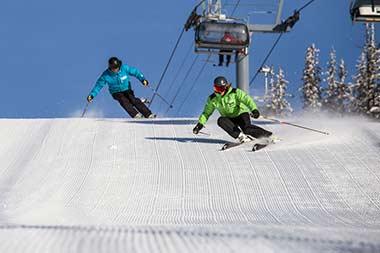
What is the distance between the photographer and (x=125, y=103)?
11867 millimetres

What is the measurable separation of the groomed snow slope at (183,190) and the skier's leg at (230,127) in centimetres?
28

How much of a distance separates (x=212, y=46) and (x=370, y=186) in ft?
32.5

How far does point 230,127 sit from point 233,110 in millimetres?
259

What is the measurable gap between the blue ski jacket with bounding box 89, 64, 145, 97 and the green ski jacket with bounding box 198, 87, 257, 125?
3.29 meters

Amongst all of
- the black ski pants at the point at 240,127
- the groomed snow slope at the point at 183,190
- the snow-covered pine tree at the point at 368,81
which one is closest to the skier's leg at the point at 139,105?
the groomed snow slope at the point at 183,190

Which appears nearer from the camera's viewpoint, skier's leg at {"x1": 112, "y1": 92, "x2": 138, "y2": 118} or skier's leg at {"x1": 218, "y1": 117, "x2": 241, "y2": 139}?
skier's leg at {"x1": 218, "y1": 117, "x2": 241, "y2": 139}

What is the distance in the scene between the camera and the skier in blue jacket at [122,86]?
37.4 feet

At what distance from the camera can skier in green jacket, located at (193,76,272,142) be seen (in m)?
8.16

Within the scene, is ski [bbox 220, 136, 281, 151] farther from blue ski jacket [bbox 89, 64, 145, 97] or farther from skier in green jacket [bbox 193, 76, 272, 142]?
blue ski jacket [bbox 89, 64, 145, 97]

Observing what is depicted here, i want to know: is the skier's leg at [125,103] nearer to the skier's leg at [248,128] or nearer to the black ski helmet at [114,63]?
the black ski helmet at [114,63]

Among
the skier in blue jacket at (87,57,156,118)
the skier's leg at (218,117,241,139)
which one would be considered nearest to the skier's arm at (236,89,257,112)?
the skier's leg at (218,117,241,139)

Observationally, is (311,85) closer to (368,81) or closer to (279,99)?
(279,99)

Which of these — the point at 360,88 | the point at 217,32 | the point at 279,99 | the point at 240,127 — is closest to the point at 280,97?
the point at 279,99

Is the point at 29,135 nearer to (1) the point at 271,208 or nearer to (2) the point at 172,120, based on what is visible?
(2) the point at 172,120
